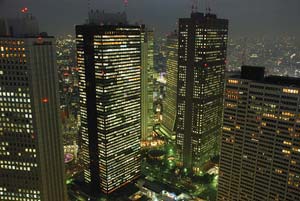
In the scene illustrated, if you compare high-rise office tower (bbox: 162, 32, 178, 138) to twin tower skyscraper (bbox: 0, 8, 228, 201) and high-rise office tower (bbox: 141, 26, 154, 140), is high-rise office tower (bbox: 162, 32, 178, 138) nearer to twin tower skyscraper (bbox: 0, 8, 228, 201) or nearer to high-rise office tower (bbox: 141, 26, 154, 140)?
high-rise office tower (bbox: 141, 26, 154, 140)

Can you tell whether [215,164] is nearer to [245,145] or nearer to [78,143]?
[245,145]

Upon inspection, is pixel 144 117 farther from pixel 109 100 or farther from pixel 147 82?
pixel 109 100

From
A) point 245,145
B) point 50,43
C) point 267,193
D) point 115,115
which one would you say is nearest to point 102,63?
point 115,115

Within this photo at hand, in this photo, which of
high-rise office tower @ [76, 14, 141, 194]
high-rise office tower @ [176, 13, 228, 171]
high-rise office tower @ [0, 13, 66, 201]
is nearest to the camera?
high-rise office tower @ [0, 13, 66, 201]

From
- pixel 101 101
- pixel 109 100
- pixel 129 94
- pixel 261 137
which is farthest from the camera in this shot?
pixel 129 94

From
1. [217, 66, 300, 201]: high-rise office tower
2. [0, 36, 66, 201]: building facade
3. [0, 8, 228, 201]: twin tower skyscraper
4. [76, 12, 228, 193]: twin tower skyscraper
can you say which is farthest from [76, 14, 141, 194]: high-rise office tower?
[217, 66, 300, 201]: high-rise office tower

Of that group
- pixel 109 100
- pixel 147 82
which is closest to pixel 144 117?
pixel 147 82
